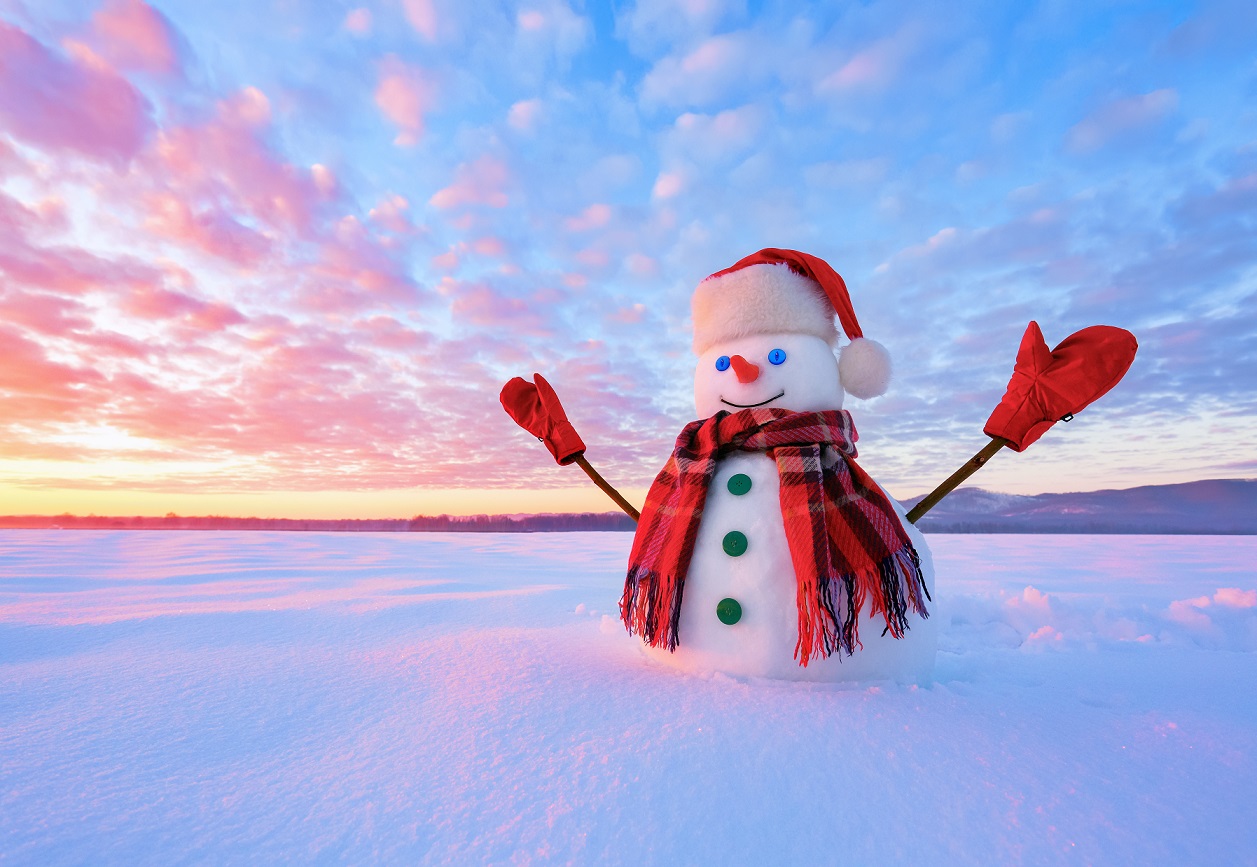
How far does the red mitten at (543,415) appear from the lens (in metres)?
2.11

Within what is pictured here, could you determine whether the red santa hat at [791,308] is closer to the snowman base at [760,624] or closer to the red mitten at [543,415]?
the snowman base at [760,624]

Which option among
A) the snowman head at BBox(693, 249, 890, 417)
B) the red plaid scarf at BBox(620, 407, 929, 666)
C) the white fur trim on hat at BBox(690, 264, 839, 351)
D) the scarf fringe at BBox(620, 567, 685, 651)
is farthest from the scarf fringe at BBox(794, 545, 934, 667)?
the white fur trim on hat at BBox(690, 264, 839, 351)

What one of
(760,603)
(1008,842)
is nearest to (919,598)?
(760,603)

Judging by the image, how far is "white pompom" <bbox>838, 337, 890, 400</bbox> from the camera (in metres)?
1.85

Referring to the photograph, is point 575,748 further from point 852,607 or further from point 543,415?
point 543,415

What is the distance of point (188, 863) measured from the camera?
27.6 inches

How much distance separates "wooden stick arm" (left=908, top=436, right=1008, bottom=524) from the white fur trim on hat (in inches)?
22.3

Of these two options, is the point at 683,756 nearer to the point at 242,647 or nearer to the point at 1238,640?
the point at 242,647

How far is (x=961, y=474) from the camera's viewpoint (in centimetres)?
170

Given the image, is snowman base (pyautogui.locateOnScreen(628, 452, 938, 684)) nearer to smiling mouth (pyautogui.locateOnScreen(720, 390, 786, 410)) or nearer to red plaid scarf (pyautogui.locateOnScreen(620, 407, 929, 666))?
red plaid scarf (pyautogui.locateOnScreen(620, 407, 929, 666))

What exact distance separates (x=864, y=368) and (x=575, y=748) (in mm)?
1418

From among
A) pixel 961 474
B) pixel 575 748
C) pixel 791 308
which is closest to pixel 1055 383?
pixel 961 474

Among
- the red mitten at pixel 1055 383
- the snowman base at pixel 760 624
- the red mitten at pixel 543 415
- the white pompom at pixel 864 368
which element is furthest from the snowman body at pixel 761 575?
the red mitten at pixel 543 415

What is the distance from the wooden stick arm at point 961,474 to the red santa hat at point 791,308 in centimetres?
35
